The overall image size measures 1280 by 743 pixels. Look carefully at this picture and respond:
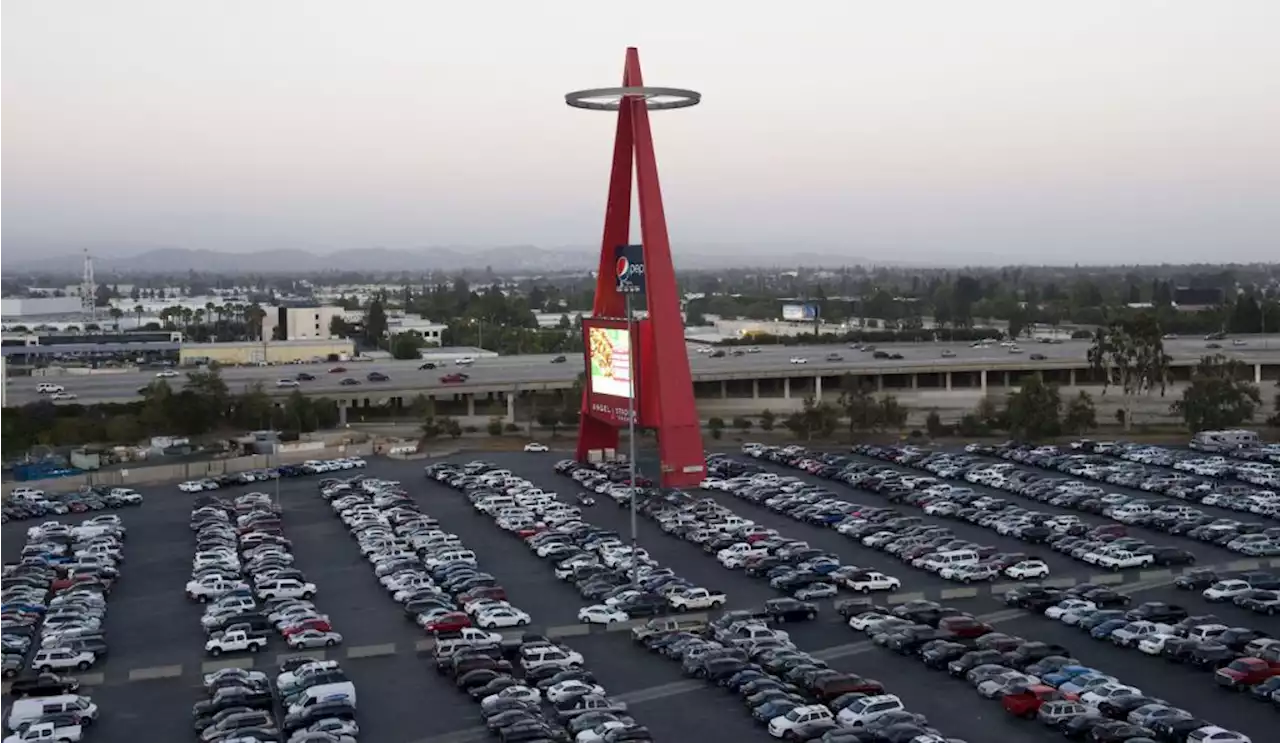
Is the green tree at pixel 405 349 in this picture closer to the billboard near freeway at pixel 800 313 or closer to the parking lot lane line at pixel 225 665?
the billboard near freeway at pixel 800 313

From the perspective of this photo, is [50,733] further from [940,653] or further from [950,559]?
[950,559]

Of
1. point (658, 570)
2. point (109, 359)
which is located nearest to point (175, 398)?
point (658, 570)

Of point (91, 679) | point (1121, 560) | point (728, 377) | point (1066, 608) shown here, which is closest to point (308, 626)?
point (91, 679)

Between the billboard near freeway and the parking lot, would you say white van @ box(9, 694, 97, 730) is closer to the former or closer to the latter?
the parking lot

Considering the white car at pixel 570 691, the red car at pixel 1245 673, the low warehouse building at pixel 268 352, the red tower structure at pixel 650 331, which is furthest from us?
the low warehouse building at pixel 268 352

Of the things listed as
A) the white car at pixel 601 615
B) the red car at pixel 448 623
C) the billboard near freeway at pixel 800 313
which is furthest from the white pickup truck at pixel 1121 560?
the billboard near freeway at pixel 800 313

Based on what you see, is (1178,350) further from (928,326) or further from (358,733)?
(358,733)

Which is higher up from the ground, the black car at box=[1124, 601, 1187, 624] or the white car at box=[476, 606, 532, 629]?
the black car at box=[1124, 601, 1187, 624]

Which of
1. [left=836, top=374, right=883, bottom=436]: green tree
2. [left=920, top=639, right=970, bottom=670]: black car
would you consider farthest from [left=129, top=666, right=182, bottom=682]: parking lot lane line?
[left=836, top=374, right=883, bottom=436]: green tree
